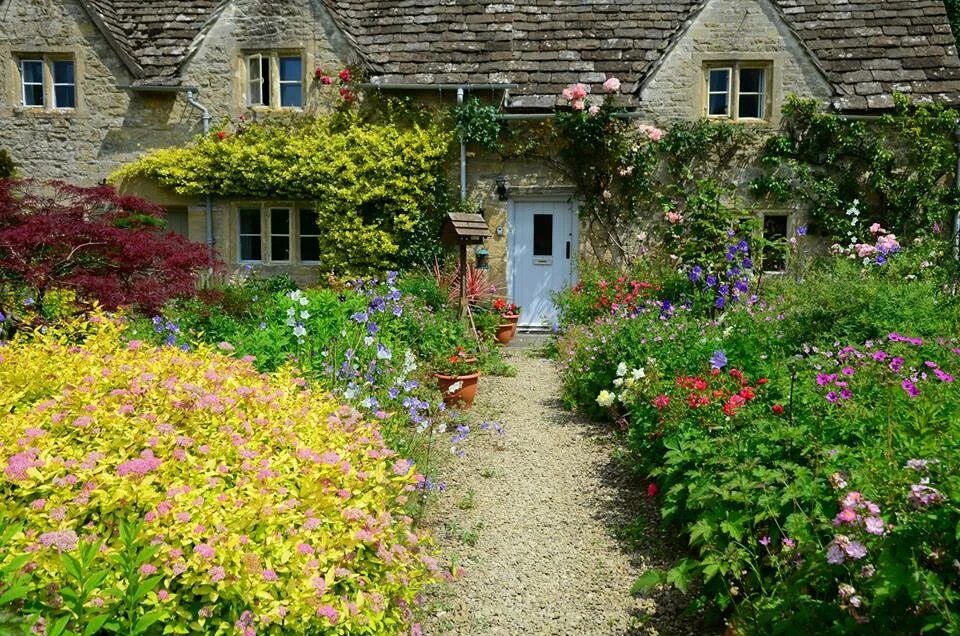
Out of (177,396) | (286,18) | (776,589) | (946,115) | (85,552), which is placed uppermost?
(286,18)

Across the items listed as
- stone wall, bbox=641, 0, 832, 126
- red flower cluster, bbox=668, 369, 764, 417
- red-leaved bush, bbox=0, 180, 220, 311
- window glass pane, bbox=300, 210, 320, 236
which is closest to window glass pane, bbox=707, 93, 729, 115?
stone wall, bbox=641, 0, 832, 126

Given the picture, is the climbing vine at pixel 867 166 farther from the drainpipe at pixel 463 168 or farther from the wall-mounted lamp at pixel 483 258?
the drainpipe at pixel 463 168

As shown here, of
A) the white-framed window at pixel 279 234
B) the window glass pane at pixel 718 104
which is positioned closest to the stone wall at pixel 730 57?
the window glass pane at pixel 718 104

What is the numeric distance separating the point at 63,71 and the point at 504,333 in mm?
10002

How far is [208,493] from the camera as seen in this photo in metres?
2.64

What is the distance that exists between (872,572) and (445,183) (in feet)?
36.6

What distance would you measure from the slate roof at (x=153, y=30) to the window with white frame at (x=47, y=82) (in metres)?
1.09

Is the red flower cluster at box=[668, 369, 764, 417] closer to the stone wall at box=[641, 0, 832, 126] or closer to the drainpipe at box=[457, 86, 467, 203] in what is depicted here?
the drainpipe at box=[457, 86, 467, 203]

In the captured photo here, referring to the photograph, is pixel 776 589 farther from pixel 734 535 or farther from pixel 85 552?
pixel 85 552

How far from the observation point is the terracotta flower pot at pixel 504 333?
37.3 ft

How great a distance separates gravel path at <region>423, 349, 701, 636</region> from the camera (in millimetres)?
3764

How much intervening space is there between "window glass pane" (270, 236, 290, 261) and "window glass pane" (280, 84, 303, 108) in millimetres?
2517

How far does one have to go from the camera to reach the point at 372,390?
536 cm

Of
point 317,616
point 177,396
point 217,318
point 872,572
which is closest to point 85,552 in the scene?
point 317,616
